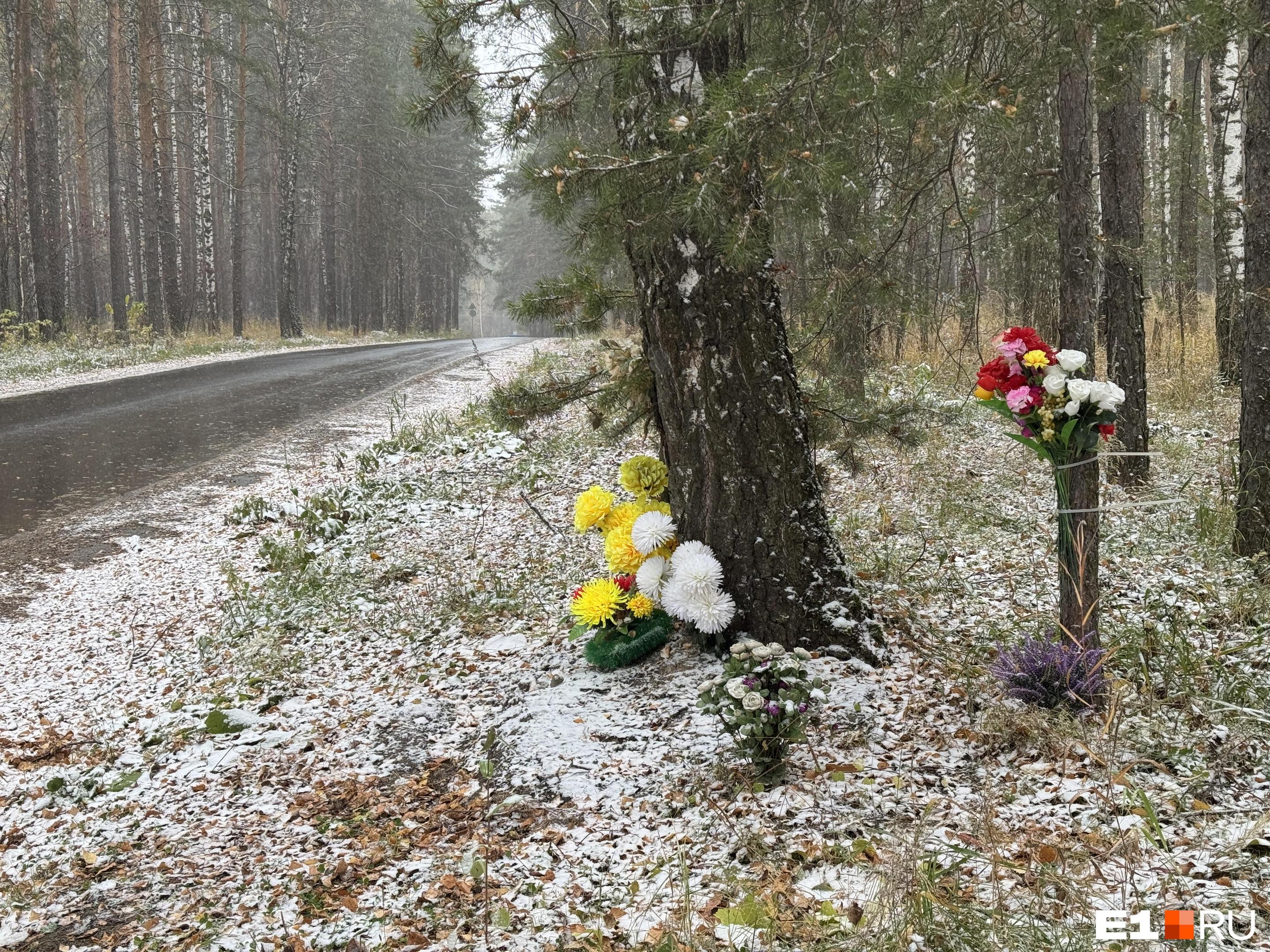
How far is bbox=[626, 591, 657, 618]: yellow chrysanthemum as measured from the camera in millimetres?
4414

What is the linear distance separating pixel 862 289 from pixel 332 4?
98.5 feet

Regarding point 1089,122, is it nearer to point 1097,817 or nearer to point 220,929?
point 1097,817

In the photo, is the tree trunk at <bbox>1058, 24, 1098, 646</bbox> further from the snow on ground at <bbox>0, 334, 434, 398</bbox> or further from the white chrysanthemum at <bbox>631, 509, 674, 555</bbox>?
the snow on ground at <bbox>0, 334, 434, 398</bbox>

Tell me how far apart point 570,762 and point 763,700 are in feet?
3.19

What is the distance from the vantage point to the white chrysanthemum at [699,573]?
407 centimetres

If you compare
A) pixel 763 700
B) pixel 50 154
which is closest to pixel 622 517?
pixel 763 700

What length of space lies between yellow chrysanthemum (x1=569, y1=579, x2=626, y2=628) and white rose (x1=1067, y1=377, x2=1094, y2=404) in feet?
7.70

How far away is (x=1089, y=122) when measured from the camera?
470 cm

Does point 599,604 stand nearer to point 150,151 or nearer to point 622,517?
point 622,517

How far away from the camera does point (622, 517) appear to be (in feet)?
15.8

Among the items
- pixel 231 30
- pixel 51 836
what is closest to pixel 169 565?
pixel 51 836

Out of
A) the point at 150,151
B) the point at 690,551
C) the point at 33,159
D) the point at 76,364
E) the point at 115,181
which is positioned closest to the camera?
the point at 690,551

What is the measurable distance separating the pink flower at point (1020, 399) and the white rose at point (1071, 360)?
15 centimetres

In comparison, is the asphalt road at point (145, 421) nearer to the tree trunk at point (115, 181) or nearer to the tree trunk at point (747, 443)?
the tree trunk at point (115, 181)
